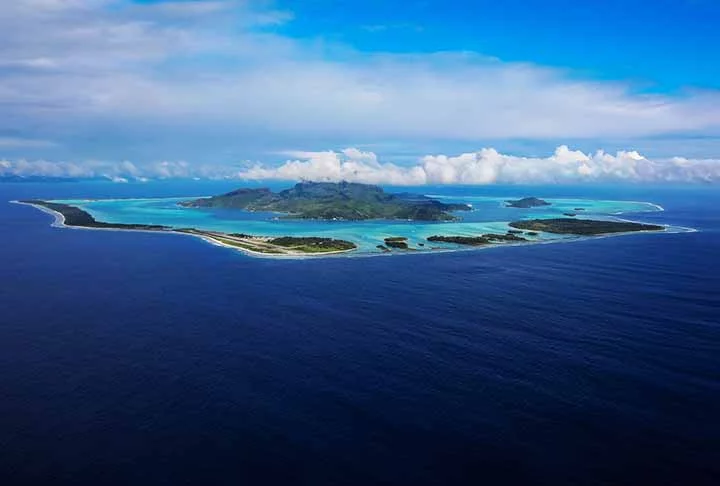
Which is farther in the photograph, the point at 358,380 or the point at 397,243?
the point at 397,243

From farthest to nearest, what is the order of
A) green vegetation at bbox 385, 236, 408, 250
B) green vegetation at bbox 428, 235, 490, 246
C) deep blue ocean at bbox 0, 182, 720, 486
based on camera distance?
green vegetation at bbox 428, 235, 490, 246 → green vegetation at bbox 385, 236, 408, 250 → deep blue ocean at bbox 0, 182, 720, 486

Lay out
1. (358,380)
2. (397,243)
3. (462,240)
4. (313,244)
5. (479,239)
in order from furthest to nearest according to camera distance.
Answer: (479,239), (462,240), (397,243), (313,244), (358,380)

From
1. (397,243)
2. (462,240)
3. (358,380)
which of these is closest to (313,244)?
(397,243)

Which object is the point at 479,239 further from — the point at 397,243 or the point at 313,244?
the point at 313,244

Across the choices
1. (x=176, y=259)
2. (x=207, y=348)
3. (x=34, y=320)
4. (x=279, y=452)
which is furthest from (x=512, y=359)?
(x=176, y=259)

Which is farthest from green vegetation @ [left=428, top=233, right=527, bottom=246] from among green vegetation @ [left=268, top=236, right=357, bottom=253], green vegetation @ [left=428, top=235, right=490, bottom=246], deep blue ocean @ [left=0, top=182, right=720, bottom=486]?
deep blue ocean @ [left=0, top=182, right=720, bottom=486]

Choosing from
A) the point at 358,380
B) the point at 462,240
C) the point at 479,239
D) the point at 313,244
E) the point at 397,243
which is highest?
the point at 479,239

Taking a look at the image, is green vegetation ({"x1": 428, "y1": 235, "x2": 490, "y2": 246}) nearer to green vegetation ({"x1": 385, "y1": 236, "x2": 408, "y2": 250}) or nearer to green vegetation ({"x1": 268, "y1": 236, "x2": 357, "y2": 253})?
green vegetation ({"x1": 385, "y1": 236, "x2": 408, "y2": 250})

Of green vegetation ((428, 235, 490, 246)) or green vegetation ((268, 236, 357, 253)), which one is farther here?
green vegetation ((428, 235, 490, 246))
